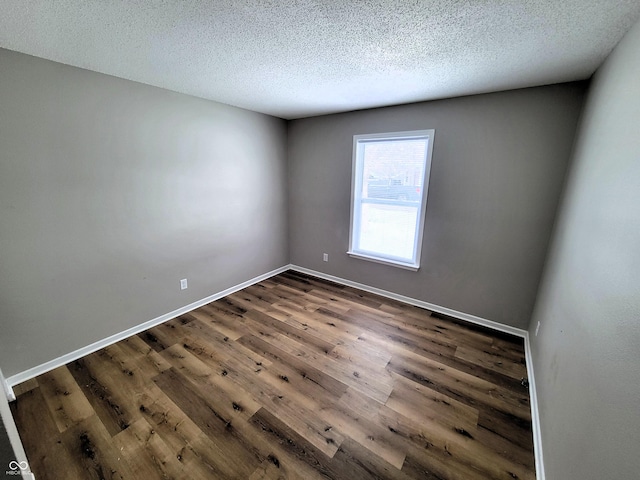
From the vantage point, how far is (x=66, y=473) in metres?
1.32

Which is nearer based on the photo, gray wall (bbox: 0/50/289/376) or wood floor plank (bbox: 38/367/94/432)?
wood floor plank (bbox: 38/367/94/432)

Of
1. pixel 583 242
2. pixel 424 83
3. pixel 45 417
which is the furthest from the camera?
pixel 424 83

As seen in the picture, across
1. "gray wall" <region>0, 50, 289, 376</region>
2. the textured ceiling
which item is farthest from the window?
"gray wall" <region>0, 50, 289, 376</region>

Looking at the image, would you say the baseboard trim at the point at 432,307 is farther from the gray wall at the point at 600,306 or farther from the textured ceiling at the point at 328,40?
the textured ceiling at the point at 328,40

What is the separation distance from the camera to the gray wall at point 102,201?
5.88 ft

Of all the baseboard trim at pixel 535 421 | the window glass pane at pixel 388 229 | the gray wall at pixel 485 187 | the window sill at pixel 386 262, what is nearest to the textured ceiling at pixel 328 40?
the gray wall at pixel 485 187

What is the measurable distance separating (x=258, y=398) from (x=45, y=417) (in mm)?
1324

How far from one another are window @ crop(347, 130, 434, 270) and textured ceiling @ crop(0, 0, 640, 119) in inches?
28.9

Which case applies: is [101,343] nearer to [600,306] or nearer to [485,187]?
[600,306]

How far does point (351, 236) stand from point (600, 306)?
2.56 m

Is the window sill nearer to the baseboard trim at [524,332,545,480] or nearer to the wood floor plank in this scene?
the baseboard trim at [524,332,545,480]

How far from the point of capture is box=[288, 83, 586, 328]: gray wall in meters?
2.20

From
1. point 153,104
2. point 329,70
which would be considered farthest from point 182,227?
point 329,70

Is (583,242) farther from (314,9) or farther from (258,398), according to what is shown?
(258,398)
